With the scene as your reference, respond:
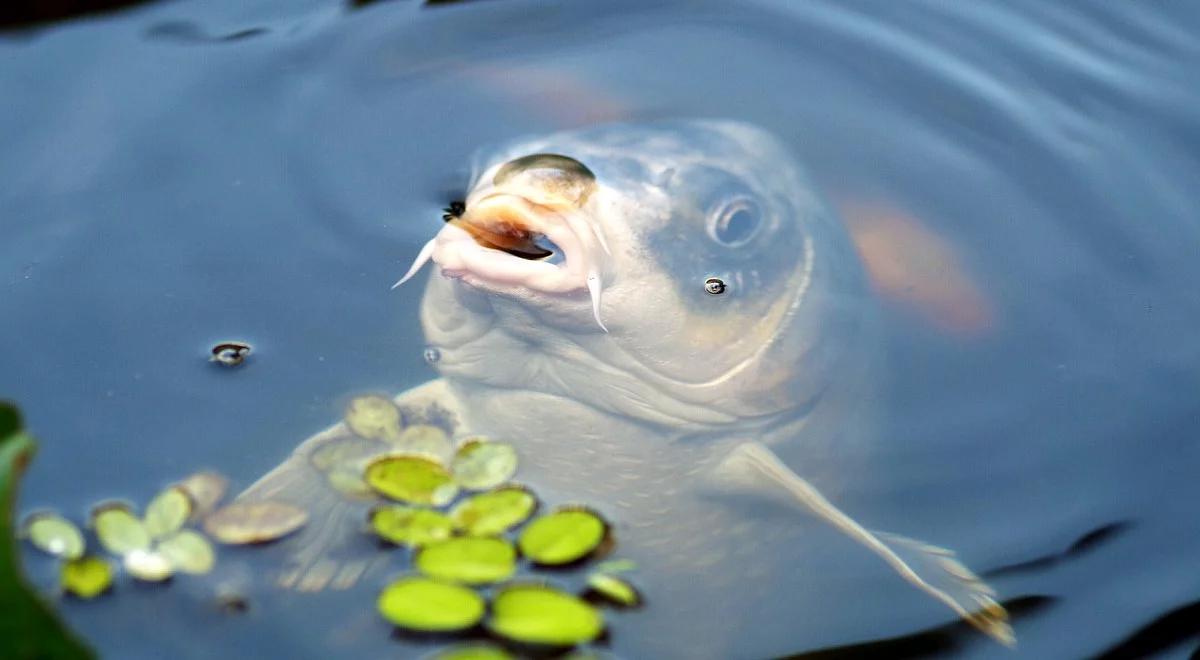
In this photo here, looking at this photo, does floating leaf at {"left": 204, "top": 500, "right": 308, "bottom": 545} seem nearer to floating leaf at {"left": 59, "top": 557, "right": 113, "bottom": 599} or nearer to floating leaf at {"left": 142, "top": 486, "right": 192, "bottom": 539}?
floating leaf at {"left": 142, "top": 486, "right": 192, "bottom": 539}

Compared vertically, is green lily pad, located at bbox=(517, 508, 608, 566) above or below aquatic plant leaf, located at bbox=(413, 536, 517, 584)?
above

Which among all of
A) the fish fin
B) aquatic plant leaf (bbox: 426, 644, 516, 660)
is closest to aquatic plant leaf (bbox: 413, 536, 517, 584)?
aquatic plant leaf (bbox: 426, 644, 516, 660)

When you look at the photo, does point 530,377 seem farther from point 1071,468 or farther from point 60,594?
point 1071,468

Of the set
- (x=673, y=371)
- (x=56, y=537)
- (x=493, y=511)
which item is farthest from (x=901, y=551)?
(x=56, y=537)

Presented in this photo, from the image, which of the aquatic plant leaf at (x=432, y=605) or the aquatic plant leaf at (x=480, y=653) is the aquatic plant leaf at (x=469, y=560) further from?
the aquatic plant leaf at (x=480, y=653)

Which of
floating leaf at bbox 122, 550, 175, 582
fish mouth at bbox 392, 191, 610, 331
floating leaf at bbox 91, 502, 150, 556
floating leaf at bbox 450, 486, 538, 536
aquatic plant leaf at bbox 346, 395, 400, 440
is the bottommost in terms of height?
floating leaf at bbox 122, 550, 175, 582

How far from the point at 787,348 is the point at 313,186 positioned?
1.43 meters

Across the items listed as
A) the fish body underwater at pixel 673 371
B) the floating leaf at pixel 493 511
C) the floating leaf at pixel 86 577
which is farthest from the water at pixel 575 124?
the floating leaf at pixel 493 511

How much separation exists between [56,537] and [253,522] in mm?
357

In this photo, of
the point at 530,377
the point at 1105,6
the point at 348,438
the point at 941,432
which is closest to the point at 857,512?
the point at 941,432

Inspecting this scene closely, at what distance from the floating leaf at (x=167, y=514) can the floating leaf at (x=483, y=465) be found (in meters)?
0.52

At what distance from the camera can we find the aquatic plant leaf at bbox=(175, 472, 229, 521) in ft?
8.20

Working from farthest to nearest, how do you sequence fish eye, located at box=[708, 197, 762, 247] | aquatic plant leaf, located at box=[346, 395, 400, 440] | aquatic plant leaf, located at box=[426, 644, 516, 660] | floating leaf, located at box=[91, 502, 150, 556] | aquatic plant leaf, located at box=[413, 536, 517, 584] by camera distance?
fish eye, located at box=[708, 197, 762, 247], aquatic plant leaf, located at box=[346, 395, 400, 440], floating leaf, located at box=[91, 502, 150, 556], aquatic plant leaf, located at box=[413, 536, 517, 584], aquatic plant leaf, located at box=[426, 644, 516, 660]

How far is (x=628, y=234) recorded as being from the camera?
9.03 feet
